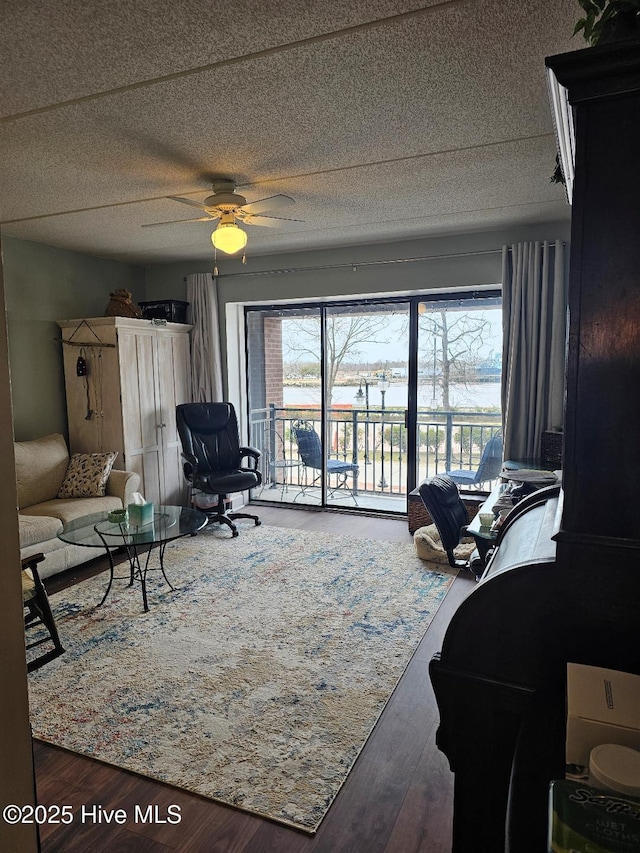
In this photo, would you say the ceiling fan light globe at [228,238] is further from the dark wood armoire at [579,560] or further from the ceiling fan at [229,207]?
the dark wood armoire at [579,560]

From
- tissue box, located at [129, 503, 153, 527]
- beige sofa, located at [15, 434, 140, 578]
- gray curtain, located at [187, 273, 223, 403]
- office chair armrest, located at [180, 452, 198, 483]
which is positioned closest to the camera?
tissue box, located at [129, 503, 153, 527]

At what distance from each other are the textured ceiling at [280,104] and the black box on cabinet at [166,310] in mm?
1568

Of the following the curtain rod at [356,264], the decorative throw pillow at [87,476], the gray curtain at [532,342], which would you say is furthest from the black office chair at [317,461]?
the decorative throw pillow at [87,476]

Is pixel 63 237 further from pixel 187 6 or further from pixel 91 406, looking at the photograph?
pixel 187 6

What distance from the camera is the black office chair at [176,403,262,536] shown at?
4711mm

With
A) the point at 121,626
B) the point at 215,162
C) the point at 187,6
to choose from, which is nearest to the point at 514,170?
the point at 215,162

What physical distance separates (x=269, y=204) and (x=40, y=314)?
9.26 feet

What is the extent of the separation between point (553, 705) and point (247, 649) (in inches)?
80.8

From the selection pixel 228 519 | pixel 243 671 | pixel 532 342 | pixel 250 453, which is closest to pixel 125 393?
pixel 250 453

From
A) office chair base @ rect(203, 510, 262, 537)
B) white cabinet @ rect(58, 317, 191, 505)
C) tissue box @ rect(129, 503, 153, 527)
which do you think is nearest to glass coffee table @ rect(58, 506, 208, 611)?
tissue box @ rect(129, 503, 153, 527)

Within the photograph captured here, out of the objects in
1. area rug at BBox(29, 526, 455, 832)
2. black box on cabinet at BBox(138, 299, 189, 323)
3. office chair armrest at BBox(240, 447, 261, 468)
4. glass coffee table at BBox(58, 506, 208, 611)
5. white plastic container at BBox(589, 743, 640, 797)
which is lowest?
area rug at BBox(29, 526, 455, 832)

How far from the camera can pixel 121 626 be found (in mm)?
3053

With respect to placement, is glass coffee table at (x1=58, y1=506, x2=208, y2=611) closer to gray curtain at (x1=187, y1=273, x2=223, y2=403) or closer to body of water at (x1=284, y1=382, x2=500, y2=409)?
gray curtain at (x1=187, y1=273, x2=223, y2=403)

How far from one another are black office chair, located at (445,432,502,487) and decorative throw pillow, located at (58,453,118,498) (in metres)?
3.10
